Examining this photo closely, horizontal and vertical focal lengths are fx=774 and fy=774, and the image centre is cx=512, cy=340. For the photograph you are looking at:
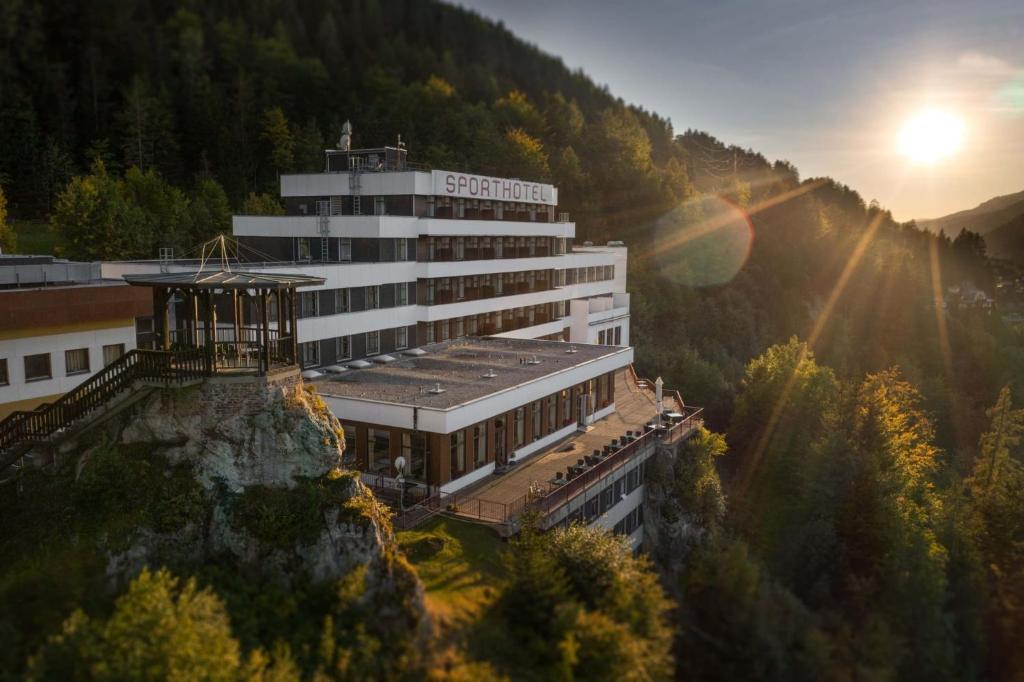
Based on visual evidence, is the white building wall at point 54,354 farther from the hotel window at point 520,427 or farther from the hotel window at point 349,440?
the hotel window at point 520,427

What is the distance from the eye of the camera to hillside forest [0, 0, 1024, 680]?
3281 centimetres

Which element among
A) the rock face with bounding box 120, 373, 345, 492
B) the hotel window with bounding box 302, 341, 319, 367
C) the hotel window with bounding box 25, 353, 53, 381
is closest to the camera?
the rock face with bounding box 120, 373, 345, 492

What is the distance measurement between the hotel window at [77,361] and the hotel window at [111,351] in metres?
0.71

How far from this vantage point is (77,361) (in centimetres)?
2952

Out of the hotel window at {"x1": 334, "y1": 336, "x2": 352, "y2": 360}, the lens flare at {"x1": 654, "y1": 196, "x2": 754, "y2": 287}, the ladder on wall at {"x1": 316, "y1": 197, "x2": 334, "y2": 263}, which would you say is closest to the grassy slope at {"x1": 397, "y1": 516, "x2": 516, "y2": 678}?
the hotel window at {"x1": 334, "y1": 336, "x2": 352, "y2": 360}

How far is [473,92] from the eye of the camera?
145 meters

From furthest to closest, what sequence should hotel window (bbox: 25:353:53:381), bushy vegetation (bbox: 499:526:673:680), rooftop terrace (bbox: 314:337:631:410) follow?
rooftop terrace (bbox: 314:337:631:410) < hotel window (bbox: 25:353:53:381) < bushy vegetation (bbox: 499:526:673:680)

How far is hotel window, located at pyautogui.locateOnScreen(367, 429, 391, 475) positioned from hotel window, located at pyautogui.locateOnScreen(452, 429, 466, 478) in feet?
8.79

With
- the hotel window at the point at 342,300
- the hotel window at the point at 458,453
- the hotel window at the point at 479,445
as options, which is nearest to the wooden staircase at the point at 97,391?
the hotel window at the point at 458,453

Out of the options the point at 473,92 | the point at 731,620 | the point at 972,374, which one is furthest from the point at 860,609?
the point at 473,92

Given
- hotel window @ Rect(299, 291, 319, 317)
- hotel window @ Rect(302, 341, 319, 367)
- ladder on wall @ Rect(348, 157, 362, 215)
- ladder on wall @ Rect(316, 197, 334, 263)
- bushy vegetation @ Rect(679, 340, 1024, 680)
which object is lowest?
bushy vegetation @ Rect(679, 340, 1024, 680)

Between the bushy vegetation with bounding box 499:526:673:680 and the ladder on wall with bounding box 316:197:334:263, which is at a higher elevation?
the ladder on wall with bounding box 316:197:334:263

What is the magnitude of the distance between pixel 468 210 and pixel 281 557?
115ft

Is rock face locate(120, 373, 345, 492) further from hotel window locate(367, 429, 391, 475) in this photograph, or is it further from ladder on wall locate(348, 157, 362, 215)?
ladder on wall locate(348, 157, 362, 215)
